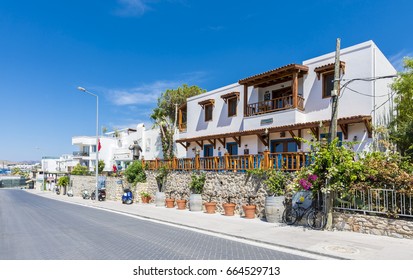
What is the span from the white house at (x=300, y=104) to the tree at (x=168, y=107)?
9614mm

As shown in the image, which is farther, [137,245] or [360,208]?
[360,208]

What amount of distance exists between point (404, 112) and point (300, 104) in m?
5.31

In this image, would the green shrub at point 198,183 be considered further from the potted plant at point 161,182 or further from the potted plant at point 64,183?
the potted plant at point 64,183

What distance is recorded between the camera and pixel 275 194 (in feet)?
44.3

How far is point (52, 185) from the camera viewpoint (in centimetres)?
5581

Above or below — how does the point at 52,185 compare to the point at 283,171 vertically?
below

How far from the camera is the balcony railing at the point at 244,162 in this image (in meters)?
13.5

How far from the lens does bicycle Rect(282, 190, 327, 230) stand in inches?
440

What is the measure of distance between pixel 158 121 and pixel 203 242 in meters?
24.9

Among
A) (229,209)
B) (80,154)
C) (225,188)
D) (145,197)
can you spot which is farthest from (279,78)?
(80,154)

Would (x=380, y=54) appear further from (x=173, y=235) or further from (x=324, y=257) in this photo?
(x=173, y=235)

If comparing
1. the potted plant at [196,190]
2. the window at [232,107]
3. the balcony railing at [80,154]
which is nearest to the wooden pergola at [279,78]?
the window at [232,107]

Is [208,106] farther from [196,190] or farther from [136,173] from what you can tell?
[196,190]

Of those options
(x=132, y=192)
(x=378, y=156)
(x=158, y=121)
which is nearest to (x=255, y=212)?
(x=378, y=156)
